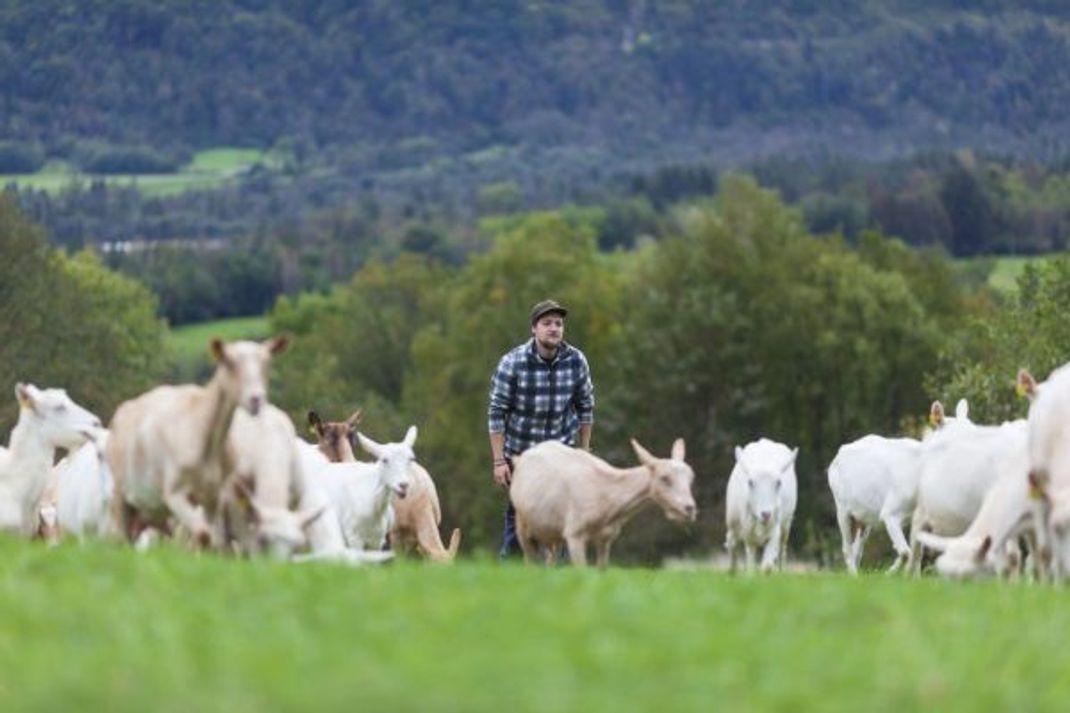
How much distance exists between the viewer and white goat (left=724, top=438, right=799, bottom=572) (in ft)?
77.9

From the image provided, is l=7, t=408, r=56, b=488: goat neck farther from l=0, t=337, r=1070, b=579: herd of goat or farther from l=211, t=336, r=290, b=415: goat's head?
l=211, t=336, r=290, b=415: goat's head

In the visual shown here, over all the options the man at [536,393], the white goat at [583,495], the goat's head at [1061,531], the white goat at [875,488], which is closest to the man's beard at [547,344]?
the man at [536,393]

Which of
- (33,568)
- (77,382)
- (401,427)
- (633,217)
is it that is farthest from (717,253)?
(633,217)

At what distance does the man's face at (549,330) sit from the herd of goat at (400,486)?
162 centimetres

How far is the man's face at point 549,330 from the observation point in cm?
2497

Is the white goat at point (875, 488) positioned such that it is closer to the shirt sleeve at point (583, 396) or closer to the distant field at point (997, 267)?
the shirt sleeve at point (583, 396)

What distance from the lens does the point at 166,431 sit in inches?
728

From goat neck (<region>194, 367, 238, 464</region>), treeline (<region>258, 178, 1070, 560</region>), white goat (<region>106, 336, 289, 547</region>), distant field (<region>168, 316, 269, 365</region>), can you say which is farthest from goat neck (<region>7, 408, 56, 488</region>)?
distant field (<region>168, 316, 269, 365</region>)

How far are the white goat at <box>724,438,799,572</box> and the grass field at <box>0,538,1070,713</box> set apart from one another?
22.4 ft

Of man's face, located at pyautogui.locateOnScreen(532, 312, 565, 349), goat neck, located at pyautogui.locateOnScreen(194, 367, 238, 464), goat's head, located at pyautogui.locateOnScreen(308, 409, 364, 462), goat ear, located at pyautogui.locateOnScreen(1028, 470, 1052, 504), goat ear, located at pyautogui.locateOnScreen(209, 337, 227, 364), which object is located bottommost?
goat's head, located at pyautogui.locateOnScreen(308, 409, 364, 462)

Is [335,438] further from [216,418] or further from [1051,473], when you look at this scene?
[216,418]

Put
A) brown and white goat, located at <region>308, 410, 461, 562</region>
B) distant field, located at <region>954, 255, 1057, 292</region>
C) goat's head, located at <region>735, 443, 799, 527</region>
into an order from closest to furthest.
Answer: goat's head, located at <region>735, 443, 799, 527</region>, brown and white goat, located at <region>308, 410, 461, 562</region>, distant field, located at <region>954, 255, 1057, 292</region>

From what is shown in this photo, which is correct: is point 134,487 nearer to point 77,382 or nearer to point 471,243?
point 77,382

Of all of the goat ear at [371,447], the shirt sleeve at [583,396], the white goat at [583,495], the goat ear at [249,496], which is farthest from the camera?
the shirt sleeve at [583,396]
